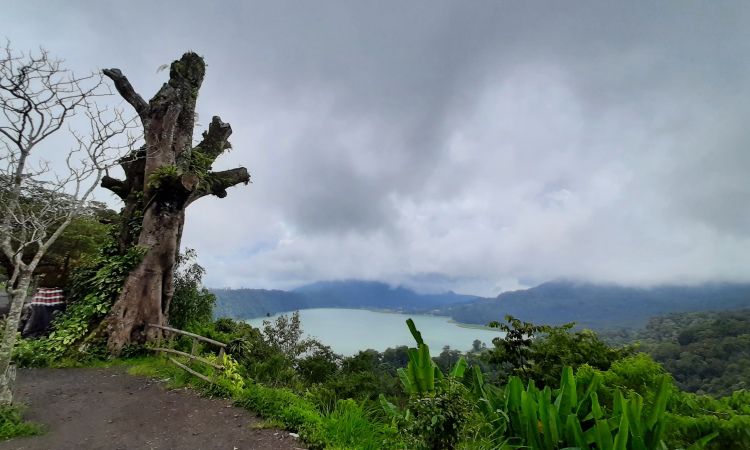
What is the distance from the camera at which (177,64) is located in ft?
35.6

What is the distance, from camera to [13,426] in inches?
183

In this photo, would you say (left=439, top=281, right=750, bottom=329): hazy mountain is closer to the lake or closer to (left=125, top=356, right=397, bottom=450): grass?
the lake

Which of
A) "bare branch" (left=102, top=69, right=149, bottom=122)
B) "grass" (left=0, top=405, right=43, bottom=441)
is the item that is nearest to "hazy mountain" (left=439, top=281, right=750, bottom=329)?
"bare branch" (left=102, top=69, right=149, bottom=122)

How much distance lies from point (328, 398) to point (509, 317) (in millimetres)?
3847

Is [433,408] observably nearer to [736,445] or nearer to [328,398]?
[736,445]

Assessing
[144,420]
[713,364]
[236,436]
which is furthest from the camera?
[713,364]

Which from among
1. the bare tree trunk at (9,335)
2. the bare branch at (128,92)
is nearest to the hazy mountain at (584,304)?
the bare branch at (128,92)

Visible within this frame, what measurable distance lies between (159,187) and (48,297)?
5.03 meters

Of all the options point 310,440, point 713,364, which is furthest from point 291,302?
point 310,440

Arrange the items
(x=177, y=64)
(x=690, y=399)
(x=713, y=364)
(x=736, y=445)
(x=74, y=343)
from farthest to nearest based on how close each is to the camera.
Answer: (x=713, y=364) → (x=177, y=64) → (x=74, y=343) → (x=690, y=399) → (x=736, y=445)

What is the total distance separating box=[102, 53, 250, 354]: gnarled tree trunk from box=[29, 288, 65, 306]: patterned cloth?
2586 mm

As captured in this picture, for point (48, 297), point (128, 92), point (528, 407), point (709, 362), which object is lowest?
point (709, 362)

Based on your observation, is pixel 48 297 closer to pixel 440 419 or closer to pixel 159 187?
pixel 159 187

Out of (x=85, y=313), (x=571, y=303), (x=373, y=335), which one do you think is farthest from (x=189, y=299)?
(x=571, y=303)
